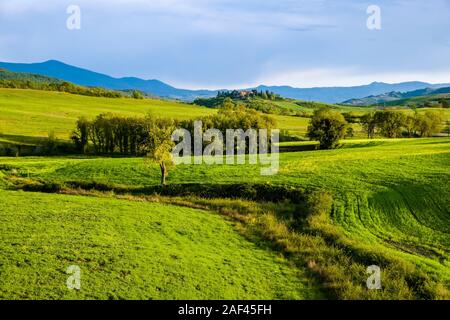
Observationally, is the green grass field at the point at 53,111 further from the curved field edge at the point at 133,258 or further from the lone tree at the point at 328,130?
the curved field edge at the point at 133,258

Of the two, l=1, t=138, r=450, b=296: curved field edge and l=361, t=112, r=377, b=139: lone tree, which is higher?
l=361, t=112, r=377, b=139: lone tree

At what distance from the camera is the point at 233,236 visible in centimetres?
3253

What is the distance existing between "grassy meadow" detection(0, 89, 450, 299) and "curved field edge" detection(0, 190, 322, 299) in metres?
0.07

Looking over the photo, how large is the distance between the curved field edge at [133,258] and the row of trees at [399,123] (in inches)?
3957

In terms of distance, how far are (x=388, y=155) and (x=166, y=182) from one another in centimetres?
3516

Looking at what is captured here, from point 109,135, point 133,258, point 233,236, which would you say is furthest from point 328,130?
point 133,258

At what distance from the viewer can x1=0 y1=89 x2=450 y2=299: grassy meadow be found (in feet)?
73.0

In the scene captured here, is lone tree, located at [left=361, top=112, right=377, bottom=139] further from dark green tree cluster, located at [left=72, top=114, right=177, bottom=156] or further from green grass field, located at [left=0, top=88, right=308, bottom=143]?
dark green tree cluster, located at [left=72, top=114, right=177, bottom=156]

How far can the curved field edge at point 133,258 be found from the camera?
68.7ft

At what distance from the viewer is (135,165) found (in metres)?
63.2

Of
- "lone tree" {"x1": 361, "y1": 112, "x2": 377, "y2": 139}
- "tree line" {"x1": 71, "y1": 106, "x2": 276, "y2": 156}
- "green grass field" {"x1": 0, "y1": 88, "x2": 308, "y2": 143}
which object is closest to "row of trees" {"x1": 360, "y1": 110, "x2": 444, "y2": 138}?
"lone tree" {"x1": 361, "y1": 112, "x2": 377, "y2": 139}
